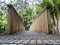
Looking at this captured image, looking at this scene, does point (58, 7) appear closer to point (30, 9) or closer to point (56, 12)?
point (56, 12)

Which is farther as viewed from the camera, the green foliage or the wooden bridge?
the green foliage

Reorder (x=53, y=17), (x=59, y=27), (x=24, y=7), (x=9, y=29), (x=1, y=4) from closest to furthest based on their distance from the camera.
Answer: (x=9, y=29)
(x=59, y=27)
(x=53, y=17)
(x=1, y=4)
(x=24, y=7)

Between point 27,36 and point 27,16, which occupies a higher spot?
point 27,16

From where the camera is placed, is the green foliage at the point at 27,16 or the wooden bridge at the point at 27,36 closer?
the wooden bridge at the point at 27,36

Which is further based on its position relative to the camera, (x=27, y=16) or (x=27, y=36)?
(x=27, y=16)

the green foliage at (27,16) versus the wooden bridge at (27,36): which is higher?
the green foliage at (27,16)

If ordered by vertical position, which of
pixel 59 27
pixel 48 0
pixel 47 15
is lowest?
pixel 59 27

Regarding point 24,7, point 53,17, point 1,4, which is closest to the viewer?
point 53,17

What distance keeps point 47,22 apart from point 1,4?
71.3 ft

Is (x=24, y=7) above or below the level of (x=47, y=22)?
above

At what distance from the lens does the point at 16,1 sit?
3231cm

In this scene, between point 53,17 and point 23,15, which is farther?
point 23,15

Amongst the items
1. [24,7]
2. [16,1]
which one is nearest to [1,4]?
[16,1]

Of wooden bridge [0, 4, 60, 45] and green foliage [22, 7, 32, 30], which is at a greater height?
green foliage [22, 7, 32, 30]
